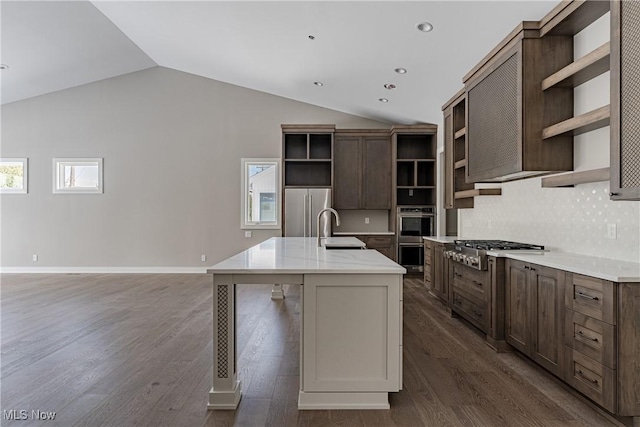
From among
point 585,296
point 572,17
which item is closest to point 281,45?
point 572,17

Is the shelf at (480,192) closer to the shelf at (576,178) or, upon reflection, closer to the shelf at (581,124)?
the shelf at (576,178)

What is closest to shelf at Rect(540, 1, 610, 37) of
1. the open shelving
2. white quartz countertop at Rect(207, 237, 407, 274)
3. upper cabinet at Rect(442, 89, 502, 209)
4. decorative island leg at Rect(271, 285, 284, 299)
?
the open shelving

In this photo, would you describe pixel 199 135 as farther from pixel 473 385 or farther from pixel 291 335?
pixel 473 385

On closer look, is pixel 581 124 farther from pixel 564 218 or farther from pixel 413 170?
pixel 413 170

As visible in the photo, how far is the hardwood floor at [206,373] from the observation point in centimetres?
211

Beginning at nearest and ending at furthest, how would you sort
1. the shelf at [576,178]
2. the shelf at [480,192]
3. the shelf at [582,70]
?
the shelf at [582,70] < the shelf at [576,178] < the shelf at [480,192]

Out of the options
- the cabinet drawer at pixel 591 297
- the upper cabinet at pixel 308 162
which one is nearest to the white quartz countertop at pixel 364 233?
the upper cabinet at pixel 308 162

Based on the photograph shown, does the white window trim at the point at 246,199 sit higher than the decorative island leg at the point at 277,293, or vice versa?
A: the white window trim at the point at 246,199

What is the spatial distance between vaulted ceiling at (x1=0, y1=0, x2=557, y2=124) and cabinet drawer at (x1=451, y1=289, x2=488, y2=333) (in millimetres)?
2573

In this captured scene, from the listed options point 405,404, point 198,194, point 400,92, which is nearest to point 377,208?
point 400,92

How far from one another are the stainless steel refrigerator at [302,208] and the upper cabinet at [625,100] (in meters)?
4.76

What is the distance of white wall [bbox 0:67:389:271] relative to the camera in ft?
23.7

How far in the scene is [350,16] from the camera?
13.1 feet

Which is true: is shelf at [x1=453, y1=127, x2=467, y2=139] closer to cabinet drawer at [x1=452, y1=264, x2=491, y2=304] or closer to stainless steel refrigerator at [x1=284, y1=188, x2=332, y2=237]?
cabinet drawer at [x1=452, y1=264, x2=491, y2=304]
